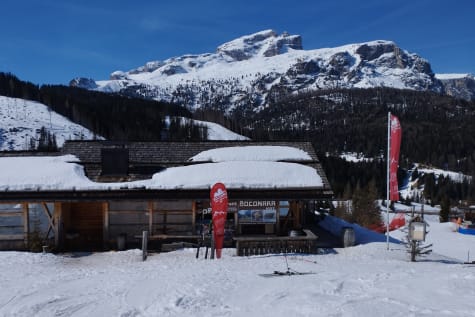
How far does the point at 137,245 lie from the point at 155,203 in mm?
2180

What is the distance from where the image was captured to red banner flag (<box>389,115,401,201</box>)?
17.1 meters

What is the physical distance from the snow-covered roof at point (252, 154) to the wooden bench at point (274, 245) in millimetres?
5633

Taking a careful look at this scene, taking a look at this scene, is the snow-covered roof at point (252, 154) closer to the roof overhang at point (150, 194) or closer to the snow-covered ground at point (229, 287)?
the roof overhang at point (150, 194)

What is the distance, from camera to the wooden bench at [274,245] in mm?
16562

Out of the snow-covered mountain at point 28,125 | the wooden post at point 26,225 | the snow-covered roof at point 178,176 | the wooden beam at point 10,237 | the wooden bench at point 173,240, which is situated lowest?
the wooden bench at point 173,240

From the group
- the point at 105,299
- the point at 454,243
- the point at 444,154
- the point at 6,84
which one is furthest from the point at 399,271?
the point at 444,154

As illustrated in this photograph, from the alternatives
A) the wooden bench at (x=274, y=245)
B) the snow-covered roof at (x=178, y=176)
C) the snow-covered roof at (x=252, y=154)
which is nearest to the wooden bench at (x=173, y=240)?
the snow-covered roof at (x=178, y=176)

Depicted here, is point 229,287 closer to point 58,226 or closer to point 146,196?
point 146,196

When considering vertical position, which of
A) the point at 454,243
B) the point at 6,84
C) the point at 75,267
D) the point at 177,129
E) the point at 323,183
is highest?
the point at 6,84

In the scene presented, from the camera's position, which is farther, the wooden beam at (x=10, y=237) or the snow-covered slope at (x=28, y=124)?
the snow-covered slope at (x=28, y=124)

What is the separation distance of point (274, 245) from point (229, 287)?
242 inches

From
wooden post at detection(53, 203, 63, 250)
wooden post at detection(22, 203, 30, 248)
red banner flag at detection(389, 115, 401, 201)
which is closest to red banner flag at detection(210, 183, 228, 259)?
red banner flag at detection(389, 115, 401, 201)

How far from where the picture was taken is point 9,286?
1165cm

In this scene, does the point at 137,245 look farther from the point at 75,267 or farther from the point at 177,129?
the point at 177,129
